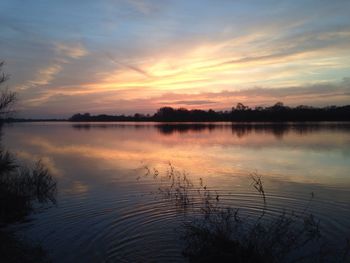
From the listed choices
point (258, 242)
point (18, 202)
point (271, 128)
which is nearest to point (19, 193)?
point (18, 202)

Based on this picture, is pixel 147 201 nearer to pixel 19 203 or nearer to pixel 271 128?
pixel 19 203

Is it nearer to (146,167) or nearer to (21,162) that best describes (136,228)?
(146,167)

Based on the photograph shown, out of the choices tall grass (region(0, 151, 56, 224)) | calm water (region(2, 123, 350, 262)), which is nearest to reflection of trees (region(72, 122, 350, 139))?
calm water (region(2, 123, 350, 262))

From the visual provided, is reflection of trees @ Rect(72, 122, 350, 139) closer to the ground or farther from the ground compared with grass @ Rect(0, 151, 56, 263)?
farther from the ground

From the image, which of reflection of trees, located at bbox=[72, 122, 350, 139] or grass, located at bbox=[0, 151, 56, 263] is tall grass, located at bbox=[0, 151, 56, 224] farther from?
reflection of trees, located at bbox=[72, 122, 350, 139]

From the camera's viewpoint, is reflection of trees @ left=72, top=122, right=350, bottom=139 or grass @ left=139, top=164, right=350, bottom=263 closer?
grass @ left=139, top=164, right=350, bottom=263

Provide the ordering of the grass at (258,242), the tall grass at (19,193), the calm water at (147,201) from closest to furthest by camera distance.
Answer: the grass at (258,242) < the calm water at (147,201) < the tall grass at (19,193)

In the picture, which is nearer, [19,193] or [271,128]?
[19,193]

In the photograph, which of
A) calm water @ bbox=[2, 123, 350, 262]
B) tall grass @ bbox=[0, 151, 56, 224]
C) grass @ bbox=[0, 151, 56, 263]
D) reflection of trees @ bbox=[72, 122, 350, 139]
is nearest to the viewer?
grass @ bbox=[0, 151, 56, 263]

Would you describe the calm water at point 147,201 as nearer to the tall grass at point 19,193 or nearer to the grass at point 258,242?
the grass at point 258,242

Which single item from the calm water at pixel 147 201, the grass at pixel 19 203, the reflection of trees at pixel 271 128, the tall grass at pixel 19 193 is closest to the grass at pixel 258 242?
the calm water at pixel 147 201

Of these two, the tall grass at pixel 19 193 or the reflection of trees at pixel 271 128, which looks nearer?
the tall grass at pixel 19 193

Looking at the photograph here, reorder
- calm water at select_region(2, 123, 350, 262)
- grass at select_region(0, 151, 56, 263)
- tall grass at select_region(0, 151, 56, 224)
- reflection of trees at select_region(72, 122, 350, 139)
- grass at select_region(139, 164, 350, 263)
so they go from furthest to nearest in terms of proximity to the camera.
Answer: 1. reflection of trees at select_region(72, 122, 350, 139)
2. tall grass at select_region(0, 151, 56, 224)
3. calm water at select_region(2, 123, 350, 262)
4. grass at select_region(0, 151, 56, 263)
5. grass at select_region(139, 164, 350, 263)

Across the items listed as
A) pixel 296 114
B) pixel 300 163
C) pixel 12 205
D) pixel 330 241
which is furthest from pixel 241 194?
pixel 296 114
